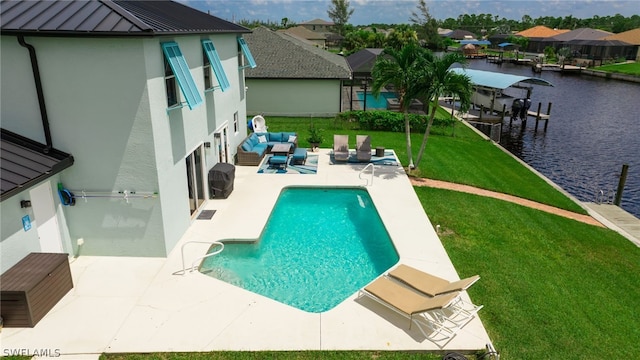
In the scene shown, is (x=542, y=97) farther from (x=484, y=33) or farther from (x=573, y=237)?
(x=484, y=33)

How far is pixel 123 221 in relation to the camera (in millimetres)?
11133

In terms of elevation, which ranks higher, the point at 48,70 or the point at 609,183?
the point at 48,70

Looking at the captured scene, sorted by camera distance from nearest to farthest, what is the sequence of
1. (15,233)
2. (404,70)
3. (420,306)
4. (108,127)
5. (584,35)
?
1. (420,306)
2. (15,233)
3. (108,127)
4. (404,70)
5. (584,35)

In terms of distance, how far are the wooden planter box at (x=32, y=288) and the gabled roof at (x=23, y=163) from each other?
1.70m

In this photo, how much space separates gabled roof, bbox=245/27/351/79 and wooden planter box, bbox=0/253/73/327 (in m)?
23.0

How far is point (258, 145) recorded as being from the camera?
21172mm

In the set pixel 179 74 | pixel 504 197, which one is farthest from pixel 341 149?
pixel 179 74

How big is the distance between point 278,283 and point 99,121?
6076mm

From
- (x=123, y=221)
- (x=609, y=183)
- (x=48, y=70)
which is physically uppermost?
(x=48, y=70)

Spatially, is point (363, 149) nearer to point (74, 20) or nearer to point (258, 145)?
point (258, 145)

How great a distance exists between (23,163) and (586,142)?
115 ft

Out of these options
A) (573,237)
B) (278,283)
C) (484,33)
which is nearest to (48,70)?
(278,283)

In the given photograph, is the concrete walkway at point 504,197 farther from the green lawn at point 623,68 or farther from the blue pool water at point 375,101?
the green lawn at point 623,68

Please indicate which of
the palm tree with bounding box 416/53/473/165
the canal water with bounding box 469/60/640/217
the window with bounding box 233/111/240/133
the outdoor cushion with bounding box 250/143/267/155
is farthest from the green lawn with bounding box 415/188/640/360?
the window with bounding box 233/111/240/133
